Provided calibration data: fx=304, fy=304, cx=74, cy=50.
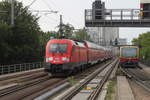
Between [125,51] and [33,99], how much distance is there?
26370 millimetres

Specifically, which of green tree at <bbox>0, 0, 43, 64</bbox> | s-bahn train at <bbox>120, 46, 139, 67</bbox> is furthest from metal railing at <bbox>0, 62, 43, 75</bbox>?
s-bahn train at <bbox>120, 46, 139, 67</bbox>

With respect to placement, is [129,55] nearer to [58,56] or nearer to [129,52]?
[129,52]

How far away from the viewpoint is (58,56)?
23.2 meters

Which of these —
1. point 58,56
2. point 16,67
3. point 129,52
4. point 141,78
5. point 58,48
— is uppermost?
point 58,48

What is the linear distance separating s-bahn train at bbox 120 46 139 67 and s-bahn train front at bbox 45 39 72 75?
48.7 ft

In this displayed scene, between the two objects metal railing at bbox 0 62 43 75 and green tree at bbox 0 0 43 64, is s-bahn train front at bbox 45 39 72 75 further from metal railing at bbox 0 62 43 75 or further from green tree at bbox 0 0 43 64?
green tree at bbox 0 0 43 64

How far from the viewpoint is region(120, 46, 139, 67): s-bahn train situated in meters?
37.1

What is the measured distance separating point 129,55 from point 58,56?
16.0m

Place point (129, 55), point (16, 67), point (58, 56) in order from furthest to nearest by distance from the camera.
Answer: point (129, 55), point (16, 67), point (58, 56)

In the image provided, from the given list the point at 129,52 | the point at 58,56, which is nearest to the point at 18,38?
the point at 58,56

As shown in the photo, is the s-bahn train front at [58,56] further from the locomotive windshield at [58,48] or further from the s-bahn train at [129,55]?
the s-bahn train at [129,55]

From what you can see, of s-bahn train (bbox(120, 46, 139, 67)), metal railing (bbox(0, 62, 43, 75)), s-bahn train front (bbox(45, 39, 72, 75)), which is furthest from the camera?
s-bahn train (bbox(120, 46, 139, 67))

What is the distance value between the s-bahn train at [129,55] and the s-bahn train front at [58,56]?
14851 mm

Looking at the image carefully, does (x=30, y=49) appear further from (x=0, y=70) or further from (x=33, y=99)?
(x=33, y=99)
